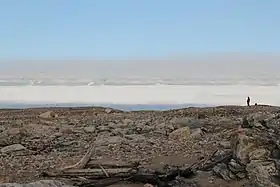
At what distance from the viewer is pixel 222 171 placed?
5.92 m

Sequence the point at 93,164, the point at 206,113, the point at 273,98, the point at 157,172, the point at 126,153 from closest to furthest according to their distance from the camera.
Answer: the point at 157,172 → the point at 93,164 → the point at 126,153 → the point at 206,113 → the point at 273,98

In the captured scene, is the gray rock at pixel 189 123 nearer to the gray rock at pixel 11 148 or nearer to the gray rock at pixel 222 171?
the gray rock at pixel 11 148

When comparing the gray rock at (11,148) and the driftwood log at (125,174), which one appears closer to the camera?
the driftwood log at (125,174)

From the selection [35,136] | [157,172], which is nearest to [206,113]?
[35,136]

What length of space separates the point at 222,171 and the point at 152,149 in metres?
1.92

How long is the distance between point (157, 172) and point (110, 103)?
17582mm

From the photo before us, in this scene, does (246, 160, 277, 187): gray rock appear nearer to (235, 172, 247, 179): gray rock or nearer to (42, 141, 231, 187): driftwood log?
(235, 172, 247, 179): gray rock

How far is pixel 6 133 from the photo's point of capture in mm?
9305

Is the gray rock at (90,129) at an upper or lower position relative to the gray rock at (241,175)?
upper

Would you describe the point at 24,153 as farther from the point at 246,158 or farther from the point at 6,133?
the point at 246,158

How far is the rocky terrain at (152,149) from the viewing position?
18.6 ft

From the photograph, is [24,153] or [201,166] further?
[24,153]

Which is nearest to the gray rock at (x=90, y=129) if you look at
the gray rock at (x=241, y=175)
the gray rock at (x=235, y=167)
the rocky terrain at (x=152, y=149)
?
the rocky terrain at (x=152, y=149)

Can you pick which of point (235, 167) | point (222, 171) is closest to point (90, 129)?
point (222, 171)
